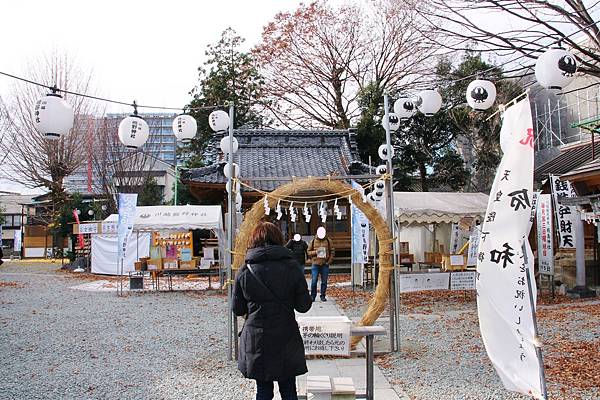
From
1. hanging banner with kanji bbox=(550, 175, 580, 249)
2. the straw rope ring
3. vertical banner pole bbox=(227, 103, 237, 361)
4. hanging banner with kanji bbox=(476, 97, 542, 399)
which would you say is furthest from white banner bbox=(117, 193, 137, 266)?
hanging banner with kanji bbox=(476, 97, 542, 399)

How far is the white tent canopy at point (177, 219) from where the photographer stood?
45.7 ft

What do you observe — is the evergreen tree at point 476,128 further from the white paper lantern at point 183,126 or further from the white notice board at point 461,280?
the white paper lantern at point 183,126

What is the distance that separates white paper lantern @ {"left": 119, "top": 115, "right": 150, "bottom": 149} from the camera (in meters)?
8.65

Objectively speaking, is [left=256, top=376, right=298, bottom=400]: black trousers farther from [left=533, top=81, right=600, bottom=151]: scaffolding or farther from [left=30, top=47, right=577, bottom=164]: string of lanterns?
[left=533, top=81, right=600, bottom=151]: scaffolding

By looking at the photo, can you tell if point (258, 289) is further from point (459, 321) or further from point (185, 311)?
point (185, 311)

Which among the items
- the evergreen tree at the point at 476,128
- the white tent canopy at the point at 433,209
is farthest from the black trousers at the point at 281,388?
the evergreen tree at the point at 476,128

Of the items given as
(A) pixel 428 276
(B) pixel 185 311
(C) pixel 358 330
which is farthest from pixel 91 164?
(C) pixel 358 330

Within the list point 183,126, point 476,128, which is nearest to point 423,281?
point 183,126

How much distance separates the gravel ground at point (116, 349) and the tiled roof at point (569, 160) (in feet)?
34.0

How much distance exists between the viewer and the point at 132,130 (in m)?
8.66

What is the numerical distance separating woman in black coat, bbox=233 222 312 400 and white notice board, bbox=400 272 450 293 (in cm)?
720

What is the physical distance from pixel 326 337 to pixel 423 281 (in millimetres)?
5466

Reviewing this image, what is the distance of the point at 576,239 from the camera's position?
39.2ft

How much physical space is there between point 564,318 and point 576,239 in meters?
3.35
